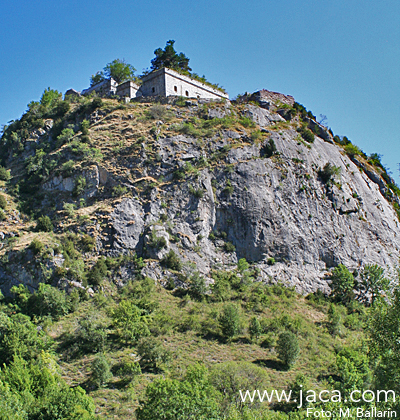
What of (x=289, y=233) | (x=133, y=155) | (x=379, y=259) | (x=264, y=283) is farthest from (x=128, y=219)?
(x=379, y=259)

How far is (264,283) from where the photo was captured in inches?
1447

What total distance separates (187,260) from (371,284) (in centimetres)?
1700

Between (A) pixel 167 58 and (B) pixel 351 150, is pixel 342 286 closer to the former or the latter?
(B) pixel 351 150

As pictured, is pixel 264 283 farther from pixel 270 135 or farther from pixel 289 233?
pixel 270 135

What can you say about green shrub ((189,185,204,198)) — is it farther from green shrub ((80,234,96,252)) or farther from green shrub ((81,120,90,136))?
green shrub ((81,120,90,136))

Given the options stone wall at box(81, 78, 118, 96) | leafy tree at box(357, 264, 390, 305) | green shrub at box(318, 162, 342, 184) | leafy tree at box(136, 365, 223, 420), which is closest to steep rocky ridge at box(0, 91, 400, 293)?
green shrub at box(318, 162, 342, 184)

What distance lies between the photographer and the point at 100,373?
22.9 metres

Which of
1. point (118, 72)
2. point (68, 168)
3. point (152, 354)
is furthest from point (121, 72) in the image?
point (152, 354)

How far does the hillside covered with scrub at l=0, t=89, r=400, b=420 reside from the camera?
21.6 metres

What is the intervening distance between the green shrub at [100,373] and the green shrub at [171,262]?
1211 centimetres

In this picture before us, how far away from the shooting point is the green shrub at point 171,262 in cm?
3456

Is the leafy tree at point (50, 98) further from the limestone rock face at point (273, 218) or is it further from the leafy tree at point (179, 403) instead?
the leafy tree at point (179, 403)

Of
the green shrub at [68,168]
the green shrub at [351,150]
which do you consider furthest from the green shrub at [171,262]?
the green shrub at [351,150]

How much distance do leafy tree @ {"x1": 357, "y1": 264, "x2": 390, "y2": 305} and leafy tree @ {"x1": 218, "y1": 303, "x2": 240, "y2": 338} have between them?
50.5 feet
